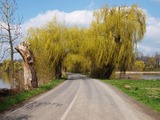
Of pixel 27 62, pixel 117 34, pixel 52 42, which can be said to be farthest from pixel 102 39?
pixel 27 62

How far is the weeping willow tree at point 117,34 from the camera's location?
1848 inches

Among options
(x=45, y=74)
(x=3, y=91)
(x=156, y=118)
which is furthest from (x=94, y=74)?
(x=156, y=118)

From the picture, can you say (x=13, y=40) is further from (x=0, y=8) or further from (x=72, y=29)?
(x=72, y=29)

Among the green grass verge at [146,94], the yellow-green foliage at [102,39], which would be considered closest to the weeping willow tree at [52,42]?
the yellow-green foliage at [102,39]

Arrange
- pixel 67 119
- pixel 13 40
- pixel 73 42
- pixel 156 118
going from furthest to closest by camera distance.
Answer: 1. pixel 73 42
2. pixel 13 40
3. pixel 156 118
4. pixel 67 119

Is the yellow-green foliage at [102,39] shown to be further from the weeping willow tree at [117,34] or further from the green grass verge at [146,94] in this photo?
the green grass verge at [146,94]

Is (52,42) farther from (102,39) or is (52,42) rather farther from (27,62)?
(27,62)

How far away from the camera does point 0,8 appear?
A: 985 inches

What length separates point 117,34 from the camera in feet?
159

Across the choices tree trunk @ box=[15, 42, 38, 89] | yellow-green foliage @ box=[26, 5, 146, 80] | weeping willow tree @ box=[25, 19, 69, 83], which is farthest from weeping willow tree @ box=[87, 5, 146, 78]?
tree trunk @ box=[15, 42, 38, 89]

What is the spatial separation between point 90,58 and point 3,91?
32441 mm

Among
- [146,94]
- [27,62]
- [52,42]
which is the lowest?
[146,94]

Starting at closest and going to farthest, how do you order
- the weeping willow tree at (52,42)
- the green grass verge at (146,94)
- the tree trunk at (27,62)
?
the green grass verge at (146,94), the tree trunk at (27,62), the weeping willow tree at (52,42)

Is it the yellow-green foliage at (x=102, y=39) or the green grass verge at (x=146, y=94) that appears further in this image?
the yellow-green foliage at (x=102, y=39)
